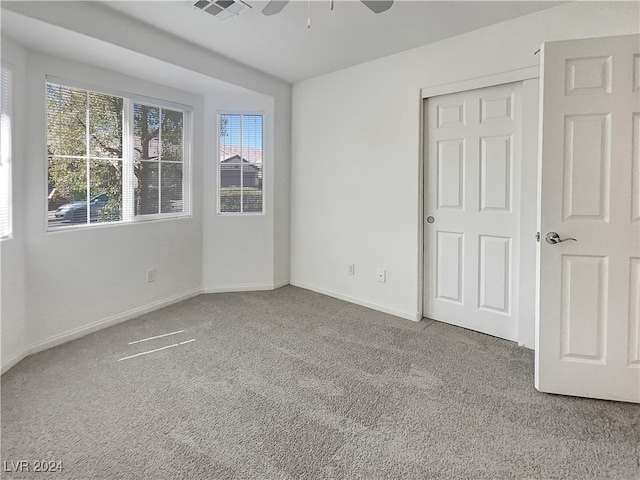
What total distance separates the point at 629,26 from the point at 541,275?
1.70 m

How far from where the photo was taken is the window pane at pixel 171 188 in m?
3.67

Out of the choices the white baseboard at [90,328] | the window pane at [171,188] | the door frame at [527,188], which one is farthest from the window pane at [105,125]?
the door frame at [527,188]

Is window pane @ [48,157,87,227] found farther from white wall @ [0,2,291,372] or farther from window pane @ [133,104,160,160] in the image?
window pane @ [133,104,160,160]

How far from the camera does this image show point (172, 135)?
3711mm

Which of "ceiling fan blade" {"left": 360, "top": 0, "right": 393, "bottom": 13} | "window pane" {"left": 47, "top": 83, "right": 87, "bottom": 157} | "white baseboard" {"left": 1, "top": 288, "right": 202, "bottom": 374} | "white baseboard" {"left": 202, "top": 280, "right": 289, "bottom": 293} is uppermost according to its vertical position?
"ceiling fan blade" {"left": 360, "top": 0, "right": 393, "bottom": 13}

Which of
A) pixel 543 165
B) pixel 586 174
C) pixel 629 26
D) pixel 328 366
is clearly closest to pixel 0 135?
pixel 328 366

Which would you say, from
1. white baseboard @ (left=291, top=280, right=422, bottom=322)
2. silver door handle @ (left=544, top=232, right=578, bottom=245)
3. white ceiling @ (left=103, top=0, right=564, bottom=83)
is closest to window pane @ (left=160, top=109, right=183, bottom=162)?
white ceiling @ (left=103, top=0, right=564, bottom=83)

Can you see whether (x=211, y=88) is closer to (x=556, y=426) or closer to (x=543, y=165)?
(x=543, y=165)

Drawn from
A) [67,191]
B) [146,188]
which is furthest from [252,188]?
[67,191]

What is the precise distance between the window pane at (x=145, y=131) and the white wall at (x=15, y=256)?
94cm

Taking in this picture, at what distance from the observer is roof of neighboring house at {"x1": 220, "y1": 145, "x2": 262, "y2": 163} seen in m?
4.08

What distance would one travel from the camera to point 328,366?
7.90 ft

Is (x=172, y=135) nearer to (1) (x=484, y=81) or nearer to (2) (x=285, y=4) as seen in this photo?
(2) (x=285, y=4)

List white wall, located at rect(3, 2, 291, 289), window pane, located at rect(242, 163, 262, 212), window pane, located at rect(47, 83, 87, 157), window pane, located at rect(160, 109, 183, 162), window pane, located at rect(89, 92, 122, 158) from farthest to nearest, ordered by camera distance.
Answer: window pane, located at rect(242, 163, 262, 212)
window pane, located at rect(160, 109, 183, 162)
window pane, located at rect(89, 92, 122, 158)
window pane, located at rect(47, 83, 87, 157)
white wall, located at rect(3, 2, 291, 289)
